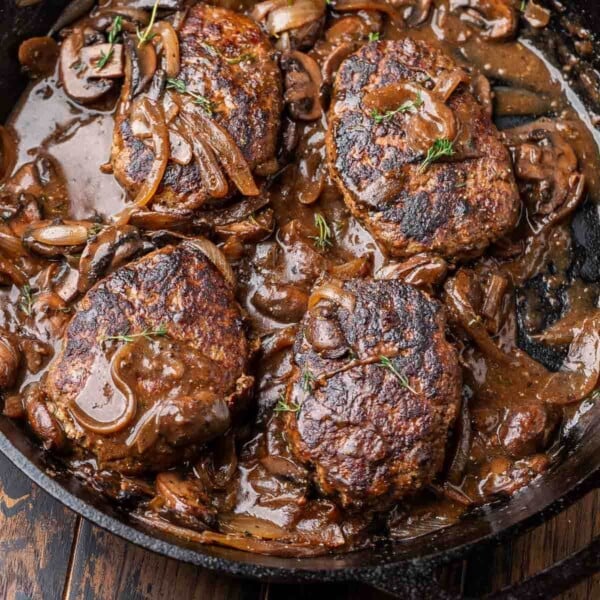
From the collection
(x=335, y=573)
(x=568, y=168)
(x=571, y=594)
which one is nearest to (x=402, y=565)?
(x=335, y=573)

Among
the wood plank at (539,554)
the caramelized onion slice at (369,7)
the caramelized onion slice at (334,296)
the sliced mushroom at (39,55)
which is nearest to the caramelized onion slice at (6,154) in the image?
the sliced mushroom at (39,55)

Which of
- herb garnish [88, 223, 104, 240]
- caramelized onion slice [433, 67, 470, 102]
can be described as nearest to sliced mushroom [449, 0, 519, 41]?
caramelized onion slice [433, 67, 470, 102]

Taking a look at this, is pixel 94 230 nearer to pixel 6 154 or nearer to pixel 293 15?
pixel 6 154

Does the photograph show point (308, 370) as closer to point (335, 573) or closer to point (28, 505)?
point (335, 573)

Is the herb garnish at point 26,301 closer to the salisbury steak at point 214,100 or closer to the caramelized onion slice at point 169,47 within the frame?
the salisbury steak at point 214,100

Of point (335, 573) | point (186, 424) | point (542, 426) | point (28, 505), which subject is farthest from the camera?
point (28, 505)

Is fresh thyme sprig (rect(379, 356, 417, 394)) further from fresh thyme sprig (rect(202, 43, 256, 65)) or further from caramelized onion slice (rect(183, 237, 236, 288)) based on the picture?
fresh thyme sprig (rect(202, 43, 256, 65))
